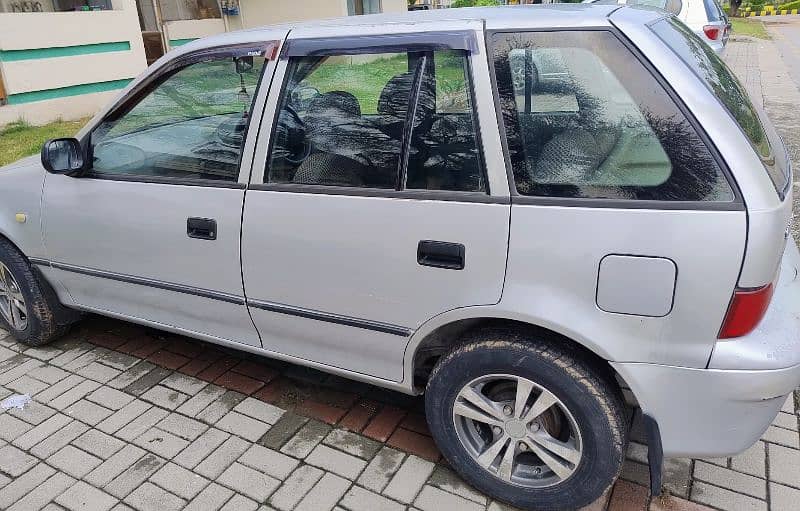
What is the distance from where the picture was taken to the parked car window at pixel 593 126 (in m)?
1.88

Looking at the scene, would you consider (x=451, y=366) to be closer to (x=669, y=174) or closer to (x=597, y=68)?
(x=669, y=174)

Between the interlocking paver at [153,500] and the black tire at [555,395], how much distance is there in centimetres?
112

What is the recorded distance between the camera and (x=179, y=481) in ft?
8.32

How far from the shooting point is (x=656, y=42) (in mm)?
1957

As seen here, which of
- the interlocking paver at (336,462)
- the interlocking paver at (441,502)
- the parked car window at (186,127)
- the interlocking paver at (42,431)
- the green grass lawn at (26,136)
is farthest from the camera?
the green grass lawn at (26,136)

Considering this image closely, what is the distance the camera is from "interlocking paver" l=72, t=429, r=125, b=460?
2.72 m

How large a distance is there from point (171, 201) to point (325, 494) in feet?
4.74

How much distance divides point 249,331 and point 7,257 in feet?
5.55

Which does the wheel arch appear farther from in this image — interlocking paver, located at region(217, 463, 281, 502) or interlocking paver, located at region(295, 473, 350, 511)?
interlocking paver, located at region(217, 463, 281, 502)

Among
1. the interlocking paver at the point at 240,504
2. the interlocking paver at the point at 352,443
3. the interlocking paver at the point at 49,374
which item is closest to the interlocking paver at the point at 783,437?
the interlocking paver at the point at 352,443

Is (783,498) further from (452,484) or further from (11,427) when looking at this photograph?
(11,427)

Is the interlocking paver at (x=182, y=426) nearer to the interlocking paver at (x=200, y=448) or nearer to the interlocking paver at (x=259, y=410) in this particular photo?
the interlocking paver at (x=200, y=448)

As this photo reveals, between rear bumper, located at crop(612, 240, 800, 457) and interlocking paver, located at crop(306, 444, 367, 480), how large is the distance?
1.20 meters

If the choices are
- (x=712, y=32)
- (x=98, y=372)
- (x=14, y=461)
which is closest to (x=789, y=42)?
(x=712, y=32)
